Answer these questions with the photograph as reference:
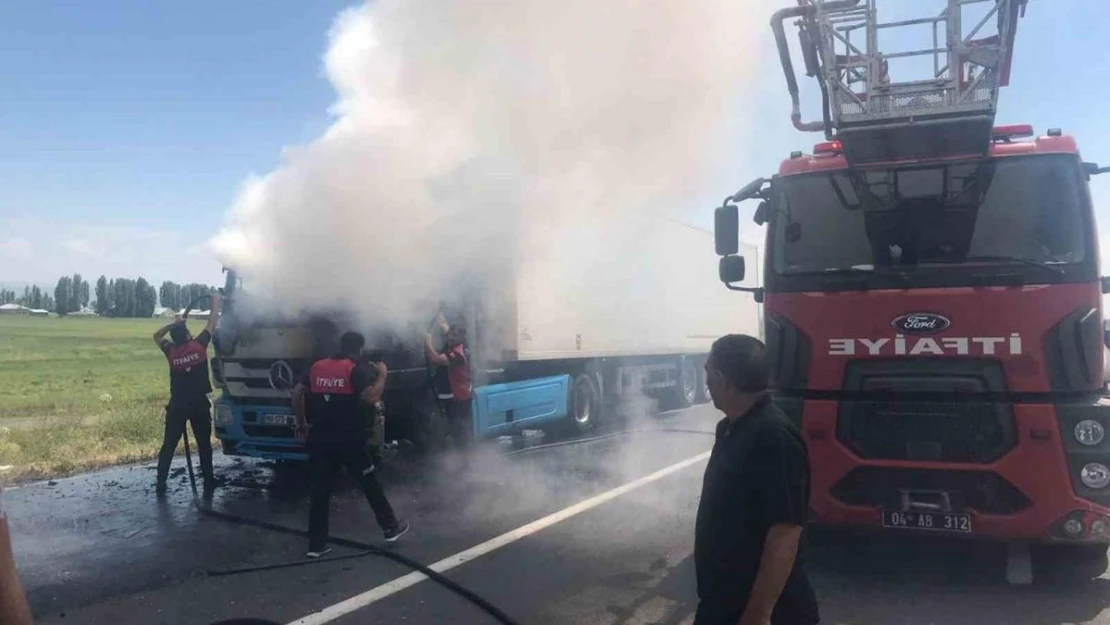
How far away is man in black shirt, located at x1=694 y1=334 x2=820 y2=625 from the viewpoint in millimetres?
2457

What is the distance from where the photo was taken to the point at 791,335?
5402mm

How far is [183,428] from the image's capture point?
839 cm

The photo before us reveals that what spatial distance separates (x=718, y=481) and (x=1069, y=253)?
3.57 m

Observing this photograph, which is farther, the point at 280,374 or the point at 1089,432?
the point at 280,374

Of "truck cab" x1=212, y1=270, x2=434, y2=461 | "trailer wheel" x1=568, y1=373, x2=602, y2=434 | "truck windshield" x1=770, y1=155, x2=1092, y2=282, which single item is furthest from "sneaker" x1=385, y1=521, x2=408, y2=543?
"trailer wheel" x1=568, y1=373, x2=602, y2=434

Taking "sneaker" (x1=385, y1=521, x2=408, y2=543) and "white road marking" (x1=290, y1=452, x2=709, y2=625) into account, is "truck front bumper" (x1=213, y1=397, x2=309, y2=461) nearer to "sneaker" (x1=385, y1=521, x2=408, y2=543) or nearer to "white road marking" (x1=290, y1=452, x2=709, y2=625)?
"sneaker" (x1=385, y1=521, x2=408, y2=543)

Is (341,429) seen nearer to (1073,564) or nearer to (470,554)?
(470,554)

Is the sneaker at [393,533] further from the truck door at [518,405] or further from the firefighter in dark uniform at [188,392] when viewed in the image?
the truck door at [518,405]

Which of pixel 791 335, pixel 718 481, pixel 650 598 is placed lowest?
pixel 650 598

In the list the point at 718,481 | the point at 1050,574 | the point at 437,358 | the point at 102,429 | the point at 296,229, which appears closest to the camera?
the point at 718,481

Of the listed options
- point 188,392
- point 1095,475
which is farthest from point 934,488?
point 188,392

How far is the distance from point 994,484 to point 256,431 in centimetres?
687

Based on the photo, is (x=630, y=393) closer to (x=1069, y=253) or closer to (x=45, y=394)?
(x=1069, y=253)

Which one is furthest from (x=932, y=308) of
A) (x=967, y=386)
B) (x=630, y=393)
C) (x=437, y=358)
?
(x=630, y=393)
